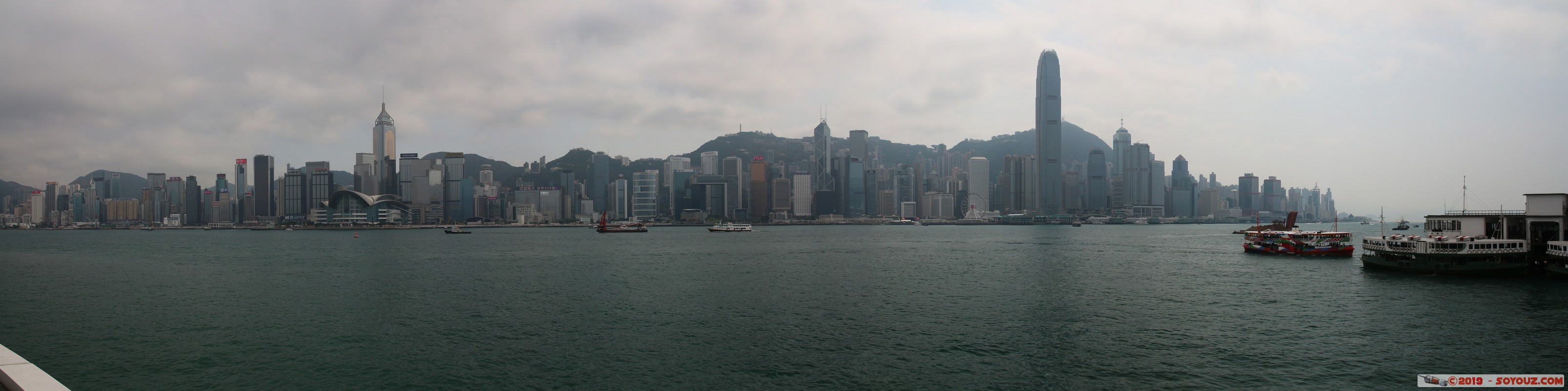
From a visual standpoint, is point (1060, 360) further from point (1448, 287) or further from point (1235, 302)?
point (1448, 287)

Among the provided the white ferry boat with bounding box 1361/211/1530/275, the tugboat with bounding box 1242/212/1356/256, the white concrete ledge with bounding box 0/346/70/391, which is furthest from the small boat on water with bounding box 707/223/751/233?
the white concrete ledge with bounding box 0/346/70/391

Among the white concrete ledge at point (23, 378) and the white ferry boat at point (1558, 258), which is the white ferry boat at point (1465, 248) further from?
the white concrete ledge at point (23, 378)

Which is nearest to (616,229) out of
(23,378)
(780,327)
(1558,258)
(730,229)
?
(730,229)

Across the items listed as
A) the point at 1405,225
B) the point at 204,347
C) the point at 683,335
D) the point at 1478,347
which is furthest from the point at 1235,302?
the point at 1405,225

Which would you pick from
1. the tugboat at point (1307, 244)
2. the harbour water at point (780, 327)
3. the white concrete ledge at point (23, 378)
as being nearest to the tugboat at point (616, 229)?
the harbour water at point (780, 327)

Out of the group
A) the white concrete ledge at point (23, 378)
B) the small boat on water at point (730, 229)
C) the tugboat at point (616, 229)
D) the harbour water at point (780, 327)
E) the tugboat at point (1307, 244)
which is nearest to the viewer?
the white concrete ledge at point (23, 378)

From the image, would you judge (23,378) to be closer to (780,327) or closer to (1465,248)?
(780,327)

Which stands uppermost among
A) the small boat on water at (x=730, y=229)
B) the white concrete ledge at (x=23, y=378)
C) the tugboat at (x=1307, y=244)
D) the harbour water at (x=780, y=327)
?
the white concrete ledge at (x=23, y=378)
